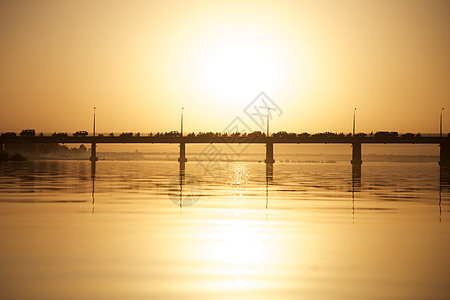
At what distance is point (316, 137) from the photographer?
16250cm

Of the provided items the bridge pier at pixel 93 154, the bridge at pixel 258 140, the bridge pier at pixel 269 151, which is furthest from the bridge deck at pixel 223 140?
the bridge pier at pixel 93 154

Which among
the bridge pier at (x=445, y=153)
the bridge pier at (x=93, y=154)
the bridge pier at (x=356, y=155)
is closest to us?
the bridge pier at (x=445, y=153)

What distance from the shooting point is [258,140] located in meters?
166

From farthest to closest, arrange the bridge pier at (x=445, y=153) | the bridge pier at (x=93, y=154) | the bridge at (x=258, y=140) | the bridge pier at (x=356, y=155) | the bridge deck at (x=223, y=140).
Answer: the bridge pier at (x=93, y=154) → the bridge pier at (x=356, y=155) → the bridge deck at (x=223, y=140) → the bridge at (x=258, y=140) → the bridge pier at (x=445, y=153)

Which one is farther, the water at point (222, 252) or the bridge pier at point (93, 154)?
the bridge pier at point (93, 154)

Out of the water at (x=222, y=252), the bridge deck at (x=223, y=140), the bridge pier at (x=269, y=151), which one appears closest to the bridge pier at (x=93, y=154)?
the bridge deck at (x=223, y=140)

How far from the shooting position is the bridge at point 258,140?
152775 mm

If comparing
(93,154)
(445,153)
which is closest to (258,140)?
(93,154)

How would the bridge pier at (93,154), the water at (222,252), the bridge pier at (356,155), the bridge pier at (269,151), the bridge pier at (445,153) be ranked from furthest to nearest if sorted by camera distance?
the bridge pier at (269,151), the bridge pier at (93,154), the bridge pier at (356,155), the bridge pier at (445,153), the water at (222,252)

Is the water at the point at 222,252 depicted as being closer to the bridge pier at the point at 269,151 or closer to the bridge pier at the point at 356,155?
the bridge pier at the point at 356,155

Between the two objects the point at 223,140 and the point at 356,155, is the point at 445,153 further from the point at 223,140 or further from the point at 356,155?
the point at 223,140

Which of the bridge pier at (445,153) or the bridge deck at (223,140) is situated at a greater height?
the bridge deck at (223,140)

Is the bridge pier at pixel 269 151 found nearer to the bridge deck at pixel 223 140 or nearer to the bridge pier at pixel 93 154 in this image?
the bridge deck at pixel 223 140

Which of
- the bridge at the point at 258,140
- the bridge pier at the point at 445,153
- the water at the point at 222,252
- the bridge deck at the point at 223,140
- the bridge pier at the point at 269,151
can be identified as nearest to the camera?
the water at the point at 222,252
